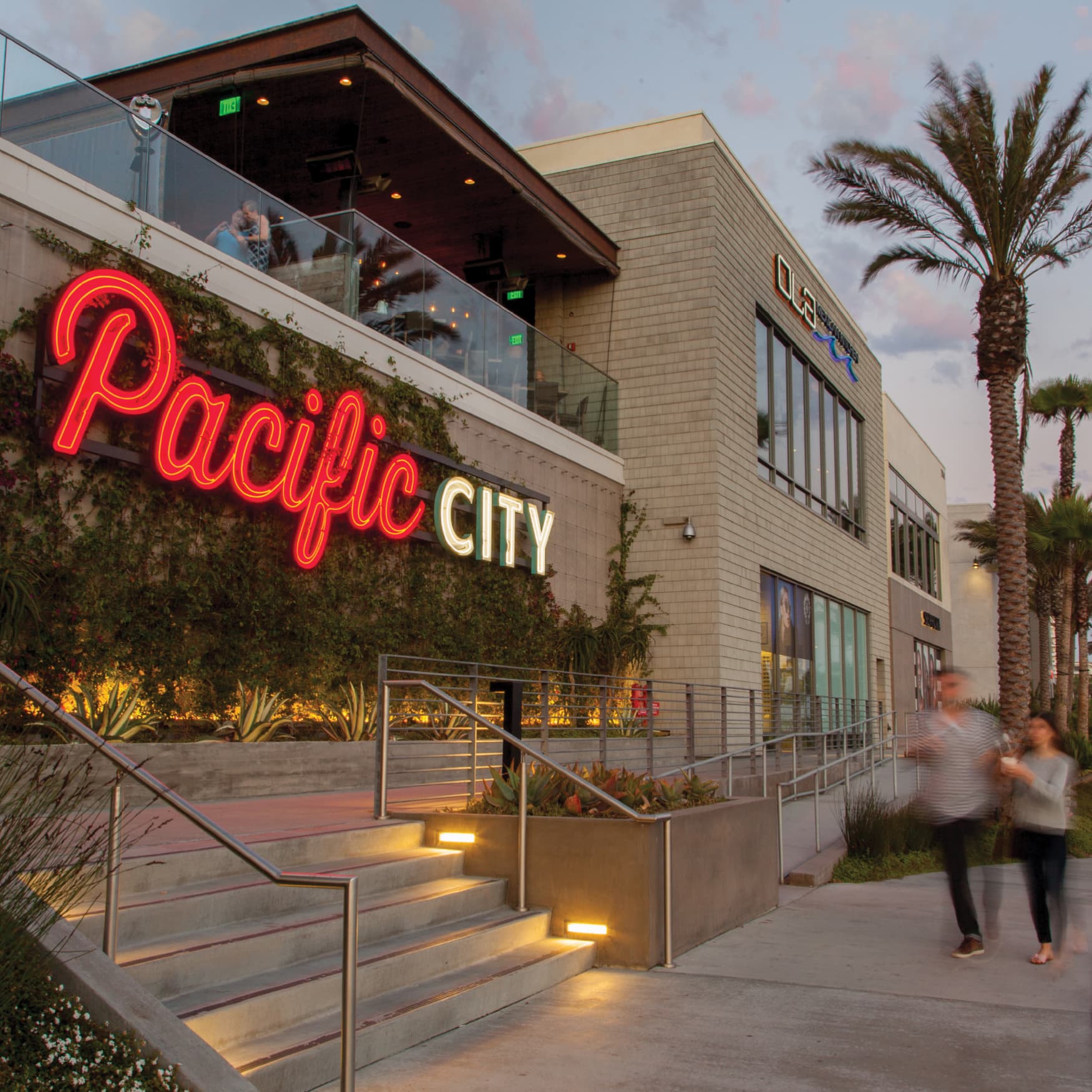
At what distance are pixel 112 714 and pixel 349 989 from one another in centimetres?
587

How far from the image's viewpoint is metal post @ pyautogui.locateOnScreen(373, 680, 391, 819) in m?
8.15

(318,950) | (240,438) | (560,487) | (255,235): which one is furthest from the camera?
(560,487)

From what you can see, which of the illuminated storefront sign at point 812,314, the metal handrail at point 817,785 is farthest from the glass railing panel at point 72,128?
the illuminated storefront sign at point 812,314

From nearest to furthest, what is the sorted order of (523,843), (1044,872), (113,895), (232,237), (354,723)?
(113,895) < (1044,872) < (523,843) < (354,723) < (232,237)

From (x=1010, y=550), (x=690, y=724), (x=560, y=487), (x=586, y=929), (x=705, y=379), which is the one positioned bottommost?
(x=586, y=929)

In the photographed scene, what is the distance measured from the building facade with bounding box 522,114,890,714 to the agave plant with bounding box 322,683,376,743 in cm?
808

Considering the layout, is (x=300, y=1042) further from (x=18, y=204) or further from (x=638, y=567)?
(x=638, y=567)

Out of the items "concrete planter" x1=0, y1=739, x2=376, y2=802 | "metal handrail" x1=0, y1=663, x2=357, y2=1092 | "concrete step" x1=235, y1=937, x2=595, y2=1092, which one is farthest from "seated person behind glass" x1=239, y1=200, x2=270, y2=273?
"metal handrail" x1=0, y1=663, x2=357, y2=1092

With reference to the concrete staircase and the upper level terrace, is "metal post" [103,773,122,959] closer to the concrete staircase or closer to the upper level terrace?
the concrete staircase

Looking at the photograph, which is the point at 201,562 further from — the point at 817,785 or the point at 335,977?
the point at 817,785

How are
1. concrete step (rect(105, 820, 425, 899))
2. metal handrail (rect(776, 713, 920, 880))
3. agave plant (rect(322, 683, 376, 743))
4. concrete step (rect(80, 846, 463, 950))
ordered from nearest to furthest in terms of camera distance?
concrete step (rect(80, 846, 463, 950))
concrete step (rect(105, 820, 425, 899))
metal handrail (rect(776, 713, 920, 880))
agave plant (rect(322, 683, 376, 743))

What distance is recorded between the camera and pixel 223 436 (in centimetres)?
1192

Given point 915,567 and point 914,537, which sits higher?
point 914,537

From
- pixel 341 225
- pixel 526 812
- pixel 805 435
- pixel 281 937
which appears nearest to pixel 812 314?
pixel 805 435
